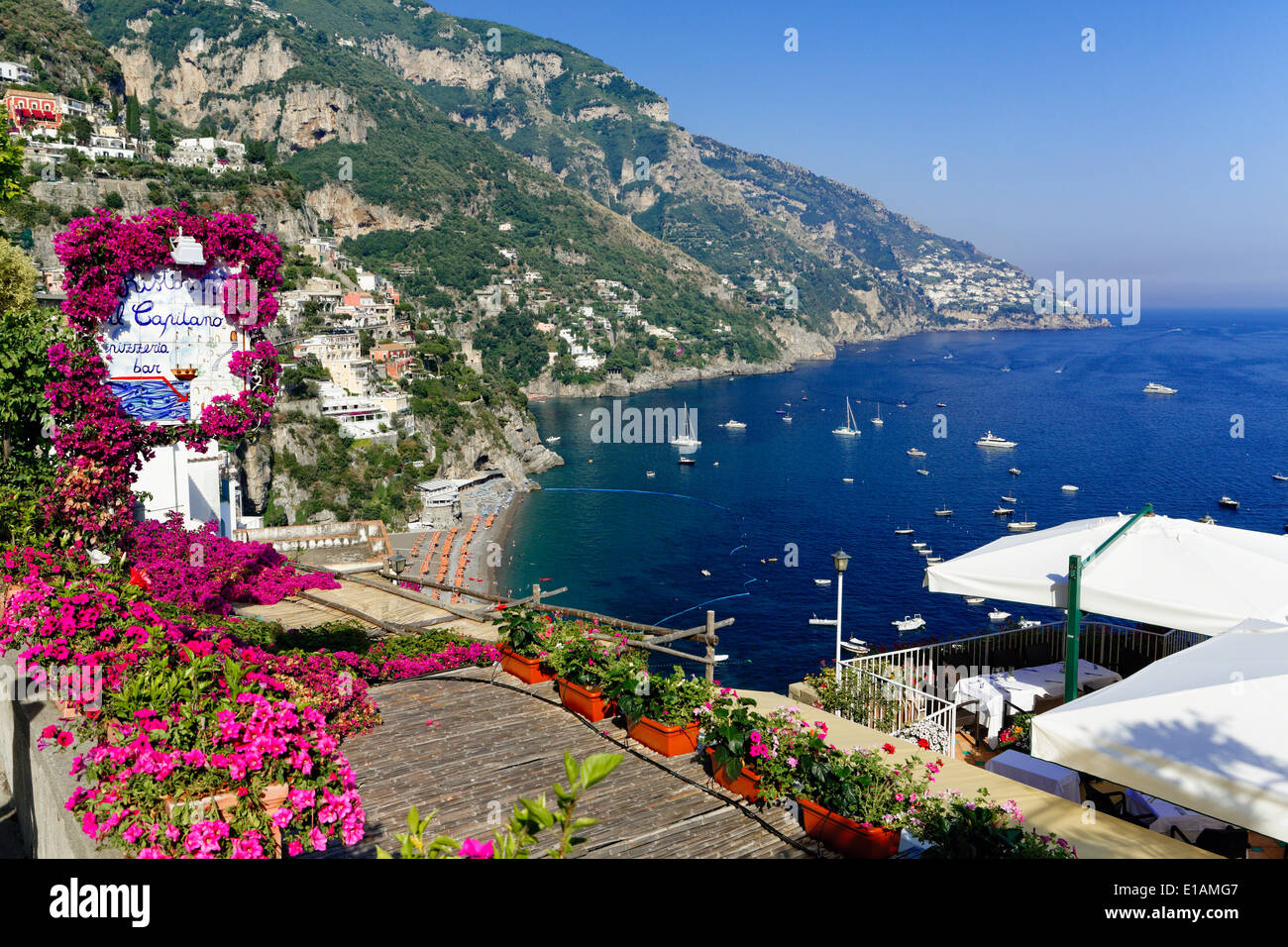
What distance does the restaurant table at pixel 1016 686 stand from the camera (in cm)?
796

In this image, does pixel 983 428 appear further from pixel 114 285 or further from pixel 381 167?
pixel 381 167

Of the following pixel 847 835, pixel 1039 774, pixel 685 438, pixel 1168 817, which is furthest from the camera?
pixel 685 438

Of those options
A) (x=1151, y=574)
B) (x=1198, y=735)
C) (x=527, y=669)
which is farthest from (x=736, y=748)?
(x=1151, y=574)

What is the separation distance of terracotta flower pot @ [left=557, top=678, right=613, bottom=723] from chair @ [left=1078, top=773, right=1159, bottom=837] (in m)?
3.69

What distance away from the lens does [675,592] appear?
141ft

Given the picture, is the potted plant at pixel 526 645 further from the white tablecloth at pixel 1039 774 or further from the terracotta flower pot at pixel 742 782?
the white tablecloth at pixel 1039 774

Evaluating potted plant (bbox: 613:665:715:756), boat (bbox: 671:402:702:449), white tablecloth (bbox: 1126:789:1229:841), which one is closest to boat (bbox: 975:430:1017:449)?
boat (bbox: 671:402:702:449)

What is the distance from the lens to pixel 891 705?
8.18 metres

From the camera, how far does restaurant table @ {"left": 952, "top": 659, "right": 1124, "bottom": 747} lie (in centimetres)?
796

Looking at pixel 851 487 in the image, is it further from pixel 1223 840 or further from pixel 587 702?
pixel 587 702

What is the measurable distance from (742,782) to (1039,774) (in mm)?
2727

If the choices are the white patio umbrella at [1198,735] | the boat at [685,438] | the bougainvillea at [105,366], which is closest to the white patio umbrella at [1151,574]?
the white patio umbrella at [1198,735]

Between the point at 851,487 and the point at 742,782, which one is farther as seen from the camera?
the point at 851,487
